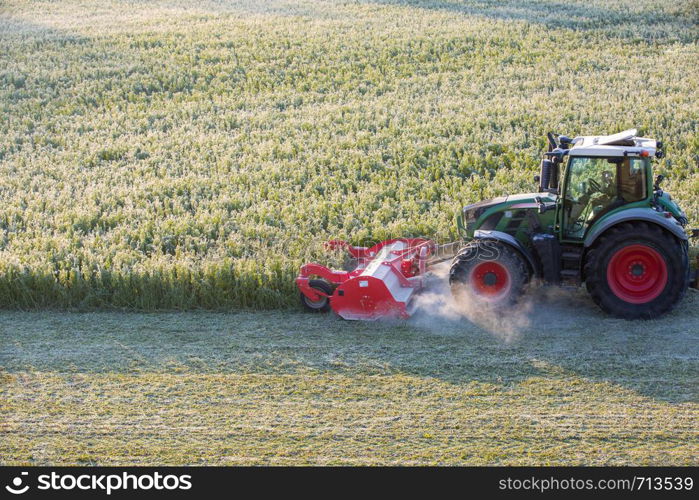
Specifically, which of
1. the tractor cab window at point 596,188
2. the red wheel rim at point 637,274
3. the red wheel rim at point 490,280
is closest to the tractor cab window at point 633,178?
the tractor cab window at point 596,188

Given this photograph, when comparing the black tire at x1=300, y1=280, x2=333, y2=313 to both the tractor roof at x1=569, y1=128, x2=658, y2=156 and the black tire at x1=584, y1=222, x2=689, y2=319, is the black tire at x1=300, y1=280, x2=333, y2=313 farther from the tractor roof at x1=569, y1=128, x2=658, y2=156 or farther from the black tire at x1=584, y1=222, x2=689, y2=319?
the tractor roof at x1=569, y1=128, x2=658, y2=156

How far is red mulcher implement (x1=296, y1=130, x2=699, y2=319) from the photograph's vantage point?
8.98 metres

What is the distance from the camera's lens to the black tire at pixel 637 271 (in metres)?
8.90

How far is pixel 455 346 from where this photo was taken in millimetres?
8688

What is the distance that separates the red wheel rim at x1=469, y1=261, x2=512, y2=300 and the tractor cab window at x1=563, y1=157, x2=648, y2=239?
86 cm

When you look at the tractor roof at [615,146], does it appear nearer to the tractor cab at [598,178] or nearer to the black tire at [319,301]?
the tractor cab at [598,178]

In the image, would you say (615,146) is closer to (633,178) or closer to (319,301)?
(633,178)

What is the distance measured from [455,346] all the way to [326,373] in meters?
1.45

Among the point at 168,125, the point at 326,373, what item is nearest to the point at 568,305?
the point at 326,373

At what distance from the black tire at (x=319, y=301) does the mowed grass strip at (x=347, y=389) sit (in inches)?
6.8

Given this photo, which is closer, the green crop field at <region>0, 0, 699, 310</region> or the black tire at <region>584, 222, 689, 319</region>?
the black tire at <region>584, 222, 689, 319</region>

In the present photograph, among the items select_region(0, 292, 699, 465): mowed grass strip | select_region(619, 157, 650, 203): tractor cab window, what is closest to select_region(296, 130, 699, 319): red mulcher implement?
select_region(619, 157, 650, 203): tractor cab window

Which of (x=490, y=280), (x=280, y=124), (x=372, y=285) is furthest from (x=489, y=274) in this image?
(x=280, y=124)
